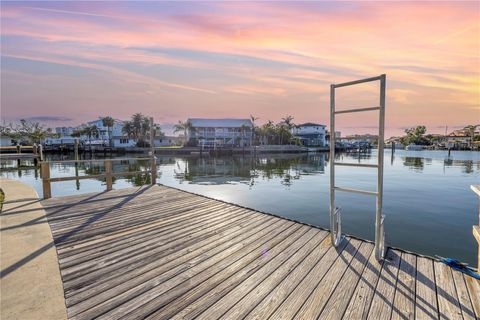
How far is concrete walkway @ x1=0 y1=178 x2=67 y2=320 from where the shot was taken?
246 cm

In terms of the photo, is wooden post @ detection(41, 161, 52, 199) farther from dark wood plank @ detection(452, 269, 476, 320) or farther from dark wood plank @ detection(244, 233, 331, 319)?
dark wood plank @ detection(452, 269, 476, 320)

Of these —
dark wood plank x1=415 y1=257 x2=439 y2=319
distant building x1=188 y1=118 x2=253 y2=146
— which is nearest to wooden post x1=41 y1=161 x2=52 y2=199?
dark wood plank x1=415 y1=257 x2=439 y2=319

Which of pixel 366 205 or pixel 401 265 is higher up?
pixel 401 265

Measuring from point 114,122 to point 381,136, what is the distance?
87.1 m

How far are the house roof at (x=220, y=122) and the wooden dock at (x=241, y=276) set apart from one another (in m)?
62.3

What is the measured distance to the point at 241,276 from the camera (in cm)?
308

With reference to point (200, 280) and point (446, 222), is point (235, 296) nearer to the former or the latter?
point (200, 280)

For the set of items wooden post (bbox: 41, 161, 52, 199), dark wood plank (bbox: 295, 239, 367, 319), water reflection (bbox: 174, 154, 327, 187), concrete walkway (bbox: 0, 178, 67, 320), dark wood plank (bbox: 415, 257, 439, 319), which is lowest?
water reflection (bbox: 174, 154, 327, 187)

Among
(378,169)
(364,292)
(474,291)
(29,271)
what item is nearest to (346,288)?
(364,292)

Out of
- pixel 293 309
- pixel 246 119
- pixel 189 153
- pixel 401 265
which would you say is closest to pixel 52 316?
pixel 293 309

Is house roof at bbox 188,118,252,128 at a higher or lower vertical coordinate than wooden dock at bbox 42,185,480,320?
higher

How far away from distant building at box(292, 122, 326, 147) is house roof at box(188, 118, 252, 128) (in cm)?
2667

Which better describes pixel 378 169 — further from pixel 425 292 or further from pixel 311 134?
pixel 311 134

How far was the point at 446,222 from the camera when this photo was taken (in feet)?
29.9
